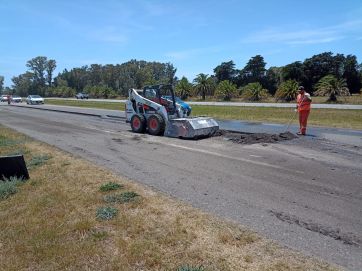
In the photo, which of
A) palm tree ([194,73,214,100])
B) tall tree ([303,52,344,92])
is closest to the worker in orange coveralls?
palm tree ([194,73,214,100])

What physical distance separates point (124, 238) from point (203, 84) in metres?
55.5

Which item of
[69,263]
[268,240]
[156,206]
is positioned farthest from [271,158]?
[69,263]

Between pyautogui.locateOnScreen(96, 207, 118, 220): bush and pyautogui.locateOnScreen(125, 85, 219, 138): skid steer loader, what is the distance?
7.80 metres

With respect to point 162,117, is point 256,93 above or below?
above

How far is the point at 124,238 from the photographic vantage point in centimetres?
480

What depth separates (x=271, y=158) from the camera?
9.78 metres

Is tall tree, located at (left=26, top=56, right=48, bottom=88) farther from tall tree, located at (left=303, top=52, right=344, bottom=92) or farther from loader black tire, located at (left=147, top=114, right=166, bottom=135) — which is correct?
loader black tire, located at (left=147, top=114, right=166, bottom=135)

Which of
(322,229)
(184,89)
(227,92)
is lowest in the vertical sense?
(322,229)

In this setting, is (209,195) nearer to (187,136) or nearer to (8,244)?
(8,244)

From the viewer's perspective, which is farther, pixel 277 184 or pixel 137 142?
pixel 137 142

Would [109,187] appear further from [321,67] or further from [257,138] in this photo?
[321,67]

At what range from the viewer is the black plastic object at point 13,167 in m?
7.92

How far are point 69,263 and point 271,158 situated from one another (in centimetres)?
667

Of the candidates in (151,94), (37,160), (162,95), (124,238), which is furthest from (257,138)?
(124,238)
